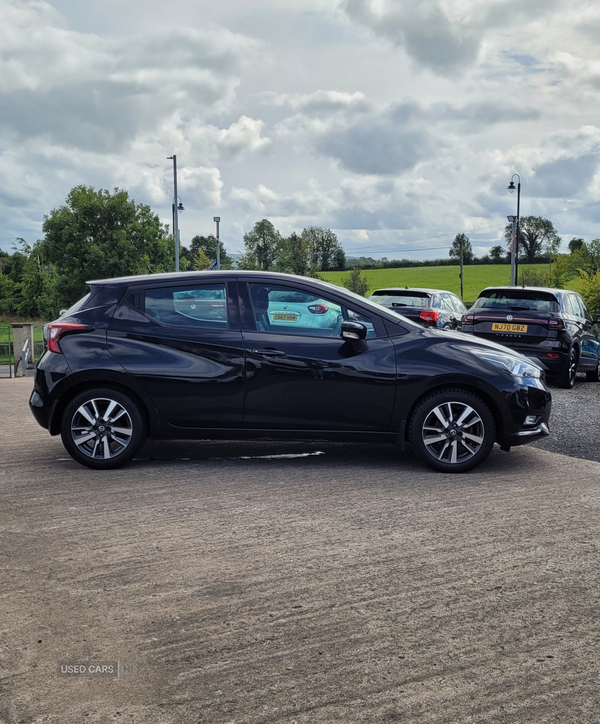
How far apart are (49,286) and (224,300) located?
64853 millimetres

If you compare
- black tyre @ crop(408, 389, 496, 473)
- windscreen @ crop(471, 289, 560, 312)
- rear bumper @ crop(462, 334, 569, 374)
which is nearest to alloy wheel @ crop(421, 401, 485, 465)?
black tyre @ crop(408, 389, 496, 473)

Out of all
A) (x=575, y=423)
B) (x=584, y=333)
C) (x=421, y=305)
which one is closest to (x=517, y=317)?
(x=584, y=333)

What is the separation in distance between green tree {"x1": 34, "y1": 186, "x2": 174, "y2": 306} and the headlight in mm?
60532

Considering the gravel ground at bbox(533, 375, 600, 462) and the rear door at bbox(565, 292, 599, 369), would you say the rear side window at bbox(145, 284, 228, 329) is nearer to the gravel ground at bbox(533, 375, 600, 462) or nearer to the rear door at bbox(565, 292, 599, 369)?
the gravel ground at bbox(533, 375, 600, 462)

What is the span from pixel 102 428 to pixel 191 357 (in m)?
0.93

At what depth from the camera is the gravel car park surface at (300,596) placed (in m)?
2.83

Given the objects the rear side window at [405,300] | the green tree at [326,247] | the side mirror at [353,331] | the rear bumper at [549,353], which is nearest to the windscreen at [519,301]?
the rear bumper at [549,353]

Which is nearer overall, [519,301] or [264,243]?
[519,301]

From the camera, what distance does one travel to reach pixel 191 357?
6.44 metres

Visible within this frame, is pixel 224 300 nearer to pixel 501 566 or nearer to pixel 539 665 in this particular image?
pixel 501 566

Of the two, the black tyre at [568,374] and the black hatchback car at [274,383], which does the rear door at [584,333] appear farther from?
the black hatchback car at [274,383]

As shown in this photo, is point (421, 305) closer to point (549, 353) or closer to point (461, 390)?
point (549, 353)

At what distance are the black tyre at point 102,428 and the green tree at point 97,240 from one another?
197 ft

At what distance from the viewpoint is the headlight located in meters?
6.49
